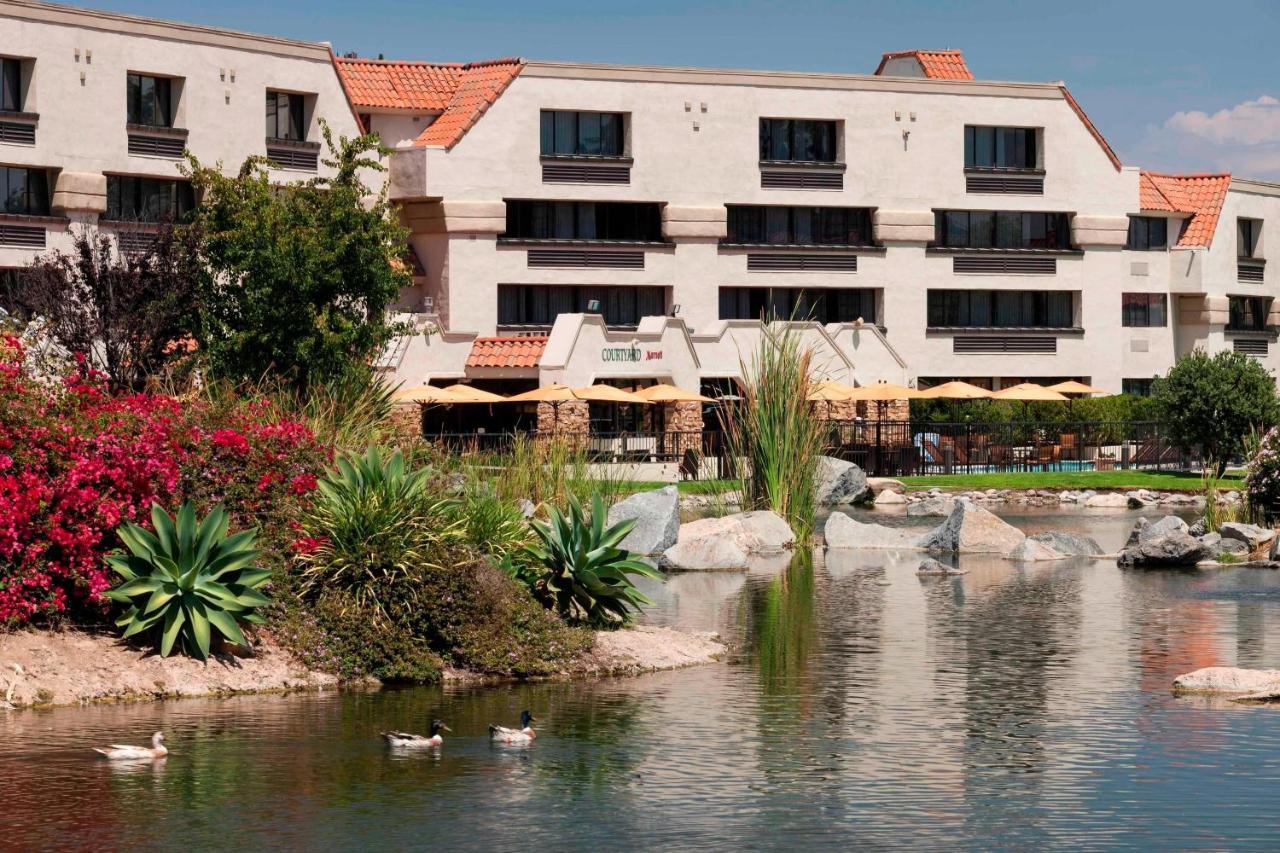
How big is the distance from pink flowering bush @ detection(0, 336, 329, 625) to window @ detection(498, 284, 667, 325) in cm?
4849

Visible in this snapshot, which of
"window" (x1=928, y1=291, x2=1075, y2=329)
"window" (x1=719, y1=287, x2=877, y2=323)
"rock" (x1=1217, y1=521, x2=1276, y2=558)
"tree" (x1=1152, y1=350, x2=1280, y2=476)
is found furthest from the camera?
"window" (x1=928, y1=291, x2=1075, y2=329)

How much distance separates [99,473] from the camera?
20.0 metres

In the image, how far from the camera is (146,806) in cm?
1482

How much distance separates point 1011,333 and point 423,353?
2568 centimetres

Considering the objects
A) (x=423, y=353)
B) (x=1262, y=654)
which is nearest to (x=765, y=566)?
(x=1262, y=654)

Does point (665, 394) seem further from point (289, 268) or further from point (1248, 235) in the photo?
point (1248, 235)

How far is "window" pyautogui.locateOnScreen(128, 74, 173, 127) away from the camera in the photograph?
61.6m

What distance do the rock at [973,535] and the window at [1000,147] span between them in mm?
39415

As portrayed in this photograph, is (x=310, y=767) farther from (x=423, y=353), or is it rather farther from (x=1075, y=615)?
(x=423, y=353)

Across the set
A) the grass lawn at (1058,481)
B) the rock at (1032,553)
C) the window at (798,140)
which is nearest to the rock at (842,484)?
the grass lawn at (1058,481)

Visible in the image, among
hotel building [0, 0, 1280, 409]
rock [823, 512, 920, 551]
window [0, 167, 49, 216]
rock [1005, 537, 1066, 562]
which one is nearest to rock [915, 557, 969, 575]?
rock [1005, 537, 1066, 562]

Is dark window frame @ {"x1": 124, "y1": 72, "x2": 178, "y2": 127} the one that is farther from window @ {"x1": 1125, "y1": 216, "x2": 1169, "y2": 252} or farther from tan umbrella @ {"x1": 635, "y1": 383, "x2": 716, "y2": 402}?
window @ {"x1": 1125, "y1": 216, "x2": 1169, "y2": 252}

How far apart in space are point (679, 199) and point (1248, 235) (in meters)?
29.2

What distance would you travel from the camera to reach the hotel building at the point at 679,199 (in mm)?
61188
